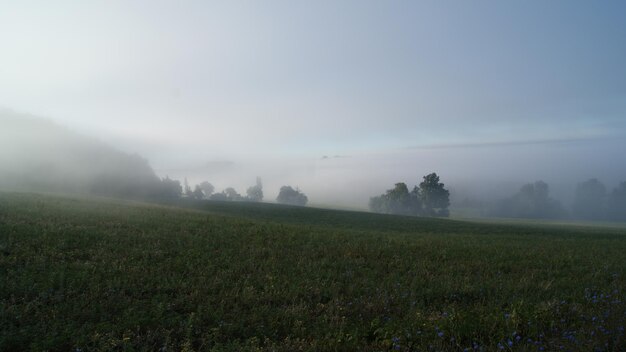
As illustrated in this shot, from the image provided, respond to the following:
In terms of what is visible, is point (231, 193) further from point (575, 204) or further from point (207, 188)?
point (575, 204)

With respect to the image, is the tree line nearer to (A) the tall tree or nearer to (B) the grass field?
(A) the tall tree

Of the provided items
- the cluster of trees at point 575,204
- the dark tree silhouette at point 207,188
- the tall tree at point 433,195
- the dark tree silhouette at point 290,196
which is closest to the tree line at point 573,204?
the cluster of trees at point 575,204

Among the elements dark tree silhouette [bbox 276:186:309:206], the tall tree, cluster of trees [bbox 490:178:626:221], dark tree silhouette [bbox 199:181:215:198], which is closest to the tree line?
cluster of trees [bbox 490:178:626:221]

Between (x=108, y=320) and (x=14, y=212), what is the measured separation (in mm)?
11743

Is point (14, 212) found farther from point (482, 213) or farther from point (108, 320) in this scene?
point (482, 213)

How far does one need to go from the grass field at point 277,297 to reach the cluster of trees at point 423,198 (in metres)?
97.6

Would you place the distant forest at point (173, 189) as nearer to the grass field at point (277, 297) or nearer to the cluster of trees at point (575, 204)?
the cluster of trees at point (575, 204)

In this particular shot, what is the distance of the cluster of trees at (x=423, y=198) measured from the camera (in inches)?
4200

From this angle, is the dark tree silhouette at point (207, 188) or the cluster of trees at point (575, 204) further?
the dark tree silhouette at point (207, 188)

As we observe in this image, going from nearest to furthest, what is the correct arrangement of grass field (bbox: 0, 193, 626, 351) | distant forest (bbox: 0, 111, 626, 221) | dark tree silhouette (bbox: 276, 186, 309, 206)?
grass field (bbox: 0, 193, 626, 351) < distant forest (bbox: 0, 111, 626, 221) < dark tree silhouette (bbox: 276, 186, 309, 206)

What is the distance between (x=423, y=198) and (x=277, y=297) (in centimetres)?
10722

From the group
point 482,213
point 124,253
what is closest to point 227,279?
point 124,253

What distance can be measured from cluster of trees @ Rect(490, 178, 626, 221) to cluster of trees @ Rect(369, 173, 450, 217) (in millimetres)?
51263

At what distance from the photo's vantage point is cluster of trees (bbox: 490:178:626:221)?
13712cm
